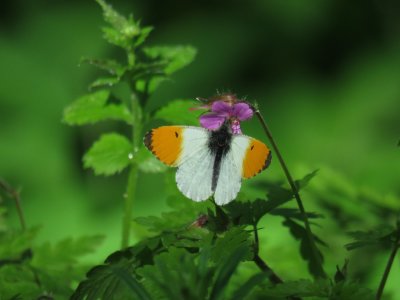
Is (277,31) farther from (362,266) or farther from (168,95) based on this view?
(362,266)

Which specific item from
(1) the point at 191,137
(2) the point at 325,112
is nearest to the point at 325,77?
(2) the point at 325,112

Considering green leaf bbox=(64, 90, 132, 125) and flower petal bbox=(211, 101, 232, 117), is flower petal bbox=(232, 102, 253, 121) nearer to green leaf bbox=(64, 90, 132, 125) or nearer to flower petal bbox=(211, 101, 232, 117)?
flower petal bbox=(211, 101, 232, 117)

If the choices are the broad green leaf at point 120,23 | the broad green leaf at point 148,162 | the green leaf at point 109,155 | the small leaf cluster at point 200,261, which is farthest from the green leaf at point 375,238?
the broad green leaf at point 120,23

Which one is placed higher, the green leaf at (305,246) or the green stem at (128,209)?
the green stem at (128,209)

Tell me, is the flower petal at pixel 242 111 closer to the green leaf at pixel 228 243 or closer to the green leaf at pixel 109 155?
the green leaf at pixel 228 243

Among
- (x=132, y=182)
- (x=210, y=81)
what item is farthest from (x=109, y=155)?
(x=210, y=81)
